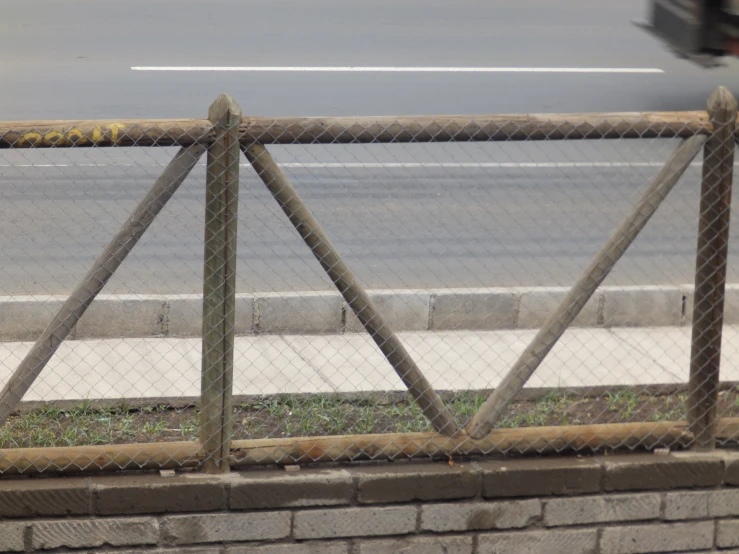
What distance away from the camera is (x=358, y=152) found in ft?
31.3

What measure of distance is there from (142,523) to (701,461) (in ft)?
7.54

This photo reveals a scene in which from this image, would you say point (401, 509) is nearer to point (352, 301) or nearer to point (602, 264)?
point (352, 301)

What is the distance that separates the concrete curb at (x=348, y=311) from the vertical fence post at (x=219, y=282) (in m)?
1.65

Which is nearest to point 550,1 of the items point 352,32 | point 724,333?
point 352,32

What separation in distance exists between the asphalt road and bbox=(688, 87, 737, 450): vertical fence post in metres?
2.69

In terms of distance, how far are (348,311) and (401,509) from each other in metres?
1.78

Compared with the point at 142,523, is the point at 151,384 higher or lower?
higher

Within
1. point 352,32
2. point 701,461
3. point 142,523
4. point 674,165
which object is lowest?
point 142,523

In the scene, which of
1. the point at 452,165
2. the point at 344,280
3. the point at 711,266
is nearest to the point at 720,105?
the point at 711,266

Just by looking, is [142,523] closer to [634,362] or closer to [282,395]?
[282,395]

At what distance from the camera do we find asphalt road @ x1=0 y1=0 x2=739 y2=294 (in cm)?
749

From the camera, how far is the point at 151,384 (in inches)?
201

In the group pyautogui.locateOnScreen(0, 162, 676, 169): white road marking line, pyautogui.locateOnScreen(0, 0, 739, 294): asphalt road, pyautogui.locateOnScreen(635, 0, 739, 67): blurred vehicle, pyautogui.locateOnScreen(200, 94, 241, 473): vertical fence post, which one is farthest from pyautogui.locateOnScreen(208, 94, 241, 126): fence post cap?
pyautogui.locateOnScreen(635, 0, 739, 67): blurred vehicle

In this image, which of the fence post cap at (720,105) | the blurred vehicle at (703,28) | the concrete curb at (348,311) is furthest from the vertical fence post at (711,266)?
the blurred vehicle at (703,28)
